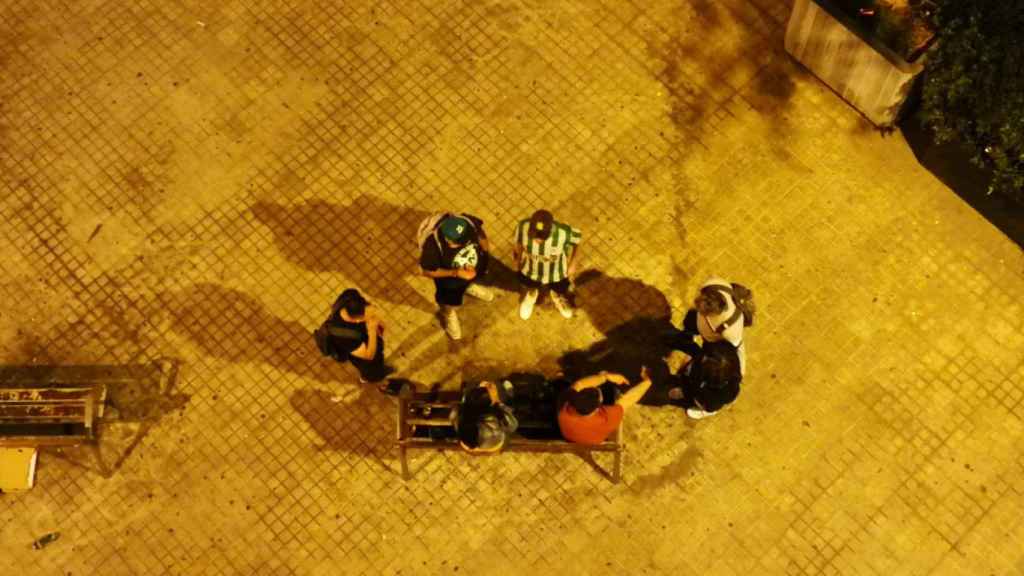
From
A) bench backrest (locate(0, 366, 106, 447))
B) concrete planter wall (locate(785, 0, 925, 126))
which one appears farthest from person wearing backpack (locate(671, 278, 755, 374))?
bench backrest (locate(0, 366, 106, 447))

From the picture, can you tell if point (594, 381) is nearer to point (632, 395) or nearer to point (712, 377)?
point (632, 395)

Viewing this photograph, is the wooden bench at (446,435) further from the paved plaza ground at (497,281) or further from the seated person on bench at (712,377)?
the seated person on bench at (712,377)

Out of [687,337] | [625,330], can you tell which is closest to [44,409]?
[625,330]

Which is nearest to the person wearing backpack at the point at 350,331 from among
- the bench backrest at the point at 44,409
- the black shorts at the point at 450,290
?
the black shorts at the point at 450,290

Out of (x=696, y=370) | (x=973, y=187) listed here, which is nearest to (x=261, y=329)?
(x=696, y=370)

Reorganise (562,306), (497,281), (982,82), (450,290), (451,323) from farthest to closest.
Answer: (497,281) < (562,306) < (451,323) < (982,82) < (450,290)

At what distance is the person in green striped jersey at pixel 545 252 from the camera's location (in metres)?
7.43

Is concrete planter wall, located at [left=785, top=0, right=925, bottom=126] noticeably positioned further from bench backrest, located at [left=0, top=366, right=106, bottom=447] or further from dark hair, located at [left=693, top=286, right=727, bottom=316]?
bench backrest, located at [left=0, top=366, right=106, bottom=447]

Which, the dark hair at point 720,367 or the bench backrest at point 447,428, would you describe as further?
the bench backrest at point 447,428

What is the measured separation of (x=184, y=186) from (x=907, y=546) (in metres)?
8.14

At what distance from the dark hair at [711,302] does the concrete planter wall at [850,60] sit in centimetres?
336

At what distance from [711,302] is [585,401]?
1.39 m

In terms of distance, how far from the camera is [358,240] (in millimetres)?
9109

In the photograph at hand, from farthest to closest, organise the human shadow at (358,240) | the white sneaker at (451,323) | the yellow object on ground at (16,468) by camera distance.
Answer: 1. the human shadow at (358,240)
2. the white sneaker at (451,323)
3. the yellow object on ground at (16,468)
